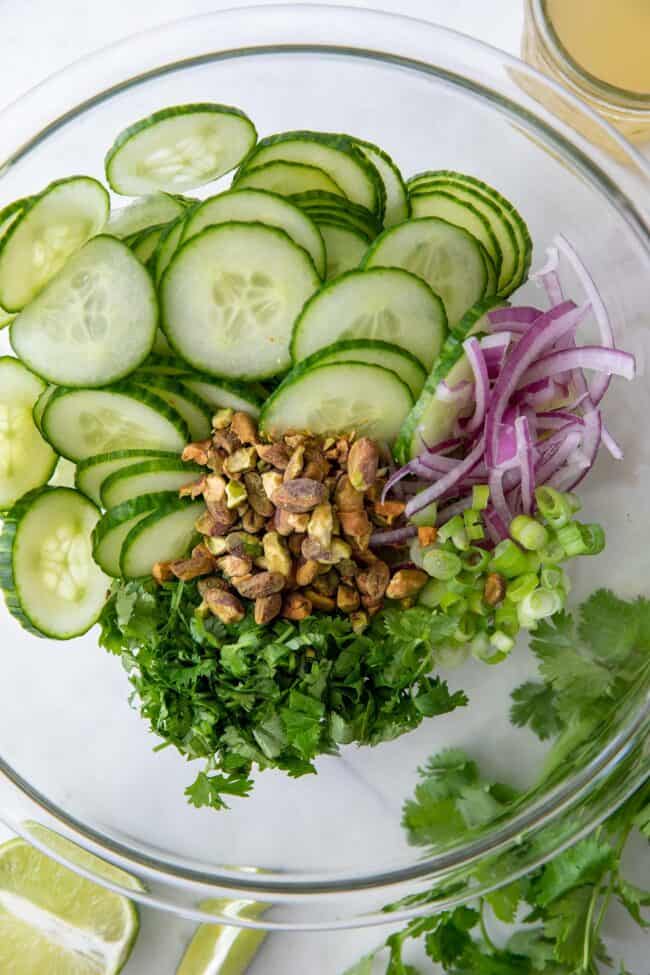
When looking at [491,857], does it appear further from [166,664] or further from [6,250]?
[6,250]

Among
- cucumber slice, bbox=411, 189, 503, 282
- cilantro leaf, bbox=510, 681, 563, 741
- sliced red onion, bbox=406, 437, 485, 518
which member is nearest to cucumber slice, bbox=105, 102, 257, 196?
cucumber slice, bbox=411, 189, 503, 282

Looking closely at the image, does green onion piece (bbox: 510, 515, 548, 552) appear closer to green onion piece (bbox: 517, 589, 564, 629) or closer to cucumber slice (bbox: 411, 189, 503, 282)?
green onion piece (bbox: 517, 589, 564, 629)

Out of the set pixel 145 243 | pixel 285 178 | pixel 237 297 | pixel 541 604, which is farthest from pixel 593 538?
pixel 145 243

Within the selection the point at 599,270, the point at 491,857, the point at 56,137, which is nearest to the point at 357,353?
the point at 599,270

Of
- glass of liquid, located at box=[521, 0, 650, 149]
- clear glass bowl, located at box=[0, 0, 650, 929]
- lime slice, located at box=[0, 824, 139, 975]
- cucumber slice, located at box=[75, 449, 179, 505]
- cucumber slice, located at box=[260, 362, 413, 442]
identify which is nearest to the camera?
cucumber slice, located at box=[260, 362, 413, 442]

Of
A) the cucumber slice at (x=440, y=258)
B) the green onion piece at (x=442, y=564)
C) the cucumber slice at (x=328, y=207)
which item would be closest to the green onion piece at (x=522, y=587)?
the green onion piece at (x=442, y=564)

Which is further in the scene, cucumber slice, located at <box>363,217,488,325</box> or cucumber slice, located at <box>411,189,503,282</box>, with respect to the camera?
cucumber slice, located at <box>411,189,503,282</box>

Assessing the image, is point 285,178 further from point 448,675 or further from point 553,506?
point 448,675
